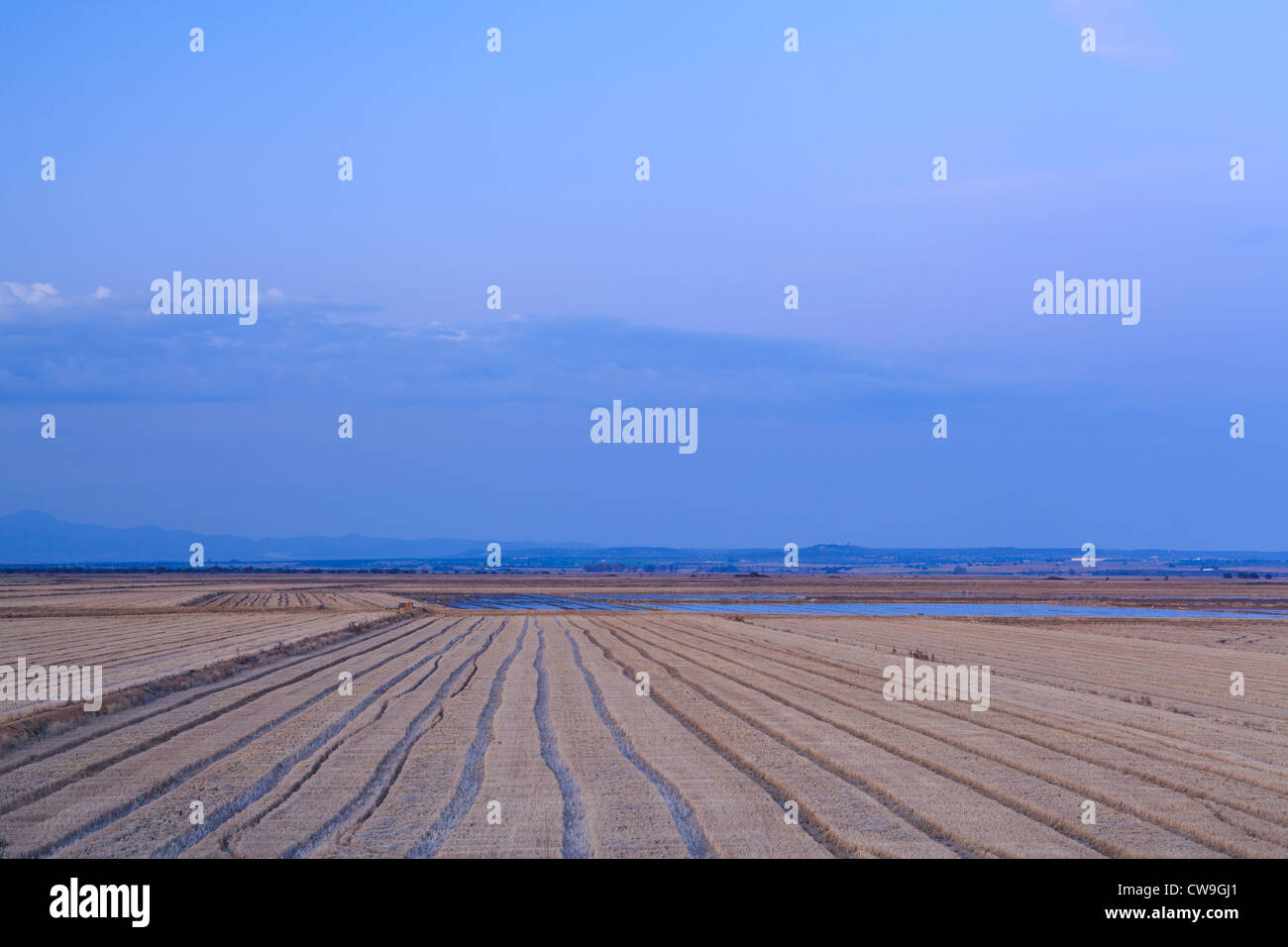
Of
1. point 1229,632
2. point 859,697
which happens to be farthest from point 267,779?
point 1229,632

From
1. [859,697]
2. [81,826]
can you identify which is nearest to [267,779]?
[81,826]

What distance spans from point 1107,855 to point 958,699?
9.36 metres

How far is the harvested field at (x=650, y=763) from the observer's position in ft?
27.0

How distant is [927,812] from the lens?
899 cm

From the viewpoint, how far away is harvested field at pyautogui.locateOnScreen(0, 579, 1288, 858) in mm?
8219

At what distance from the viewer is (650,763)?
1133cm
